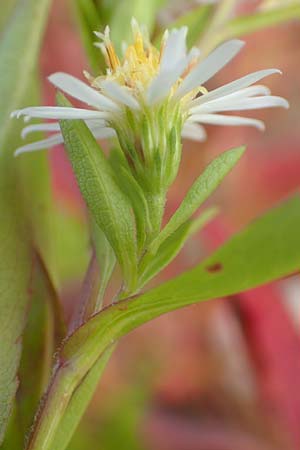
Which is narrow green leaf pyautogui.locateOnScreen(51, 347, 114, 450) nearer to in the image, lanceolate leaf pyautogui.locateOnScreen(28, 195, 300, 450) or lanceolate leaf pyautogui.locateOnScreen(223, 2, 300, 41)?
lanceolate leaf pyautogui.locateOnScreen(28, 195, 300, 450)

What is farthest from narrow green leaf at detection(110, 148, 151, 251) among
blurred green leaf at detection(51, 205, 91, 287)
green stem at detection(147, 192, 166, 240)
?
blurred green leaf at detection(51, 205, 91, 287)

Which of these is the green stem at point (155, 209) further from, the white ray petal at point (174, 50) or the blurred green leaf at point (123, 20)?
the blurred green leaf at point (123, 20)

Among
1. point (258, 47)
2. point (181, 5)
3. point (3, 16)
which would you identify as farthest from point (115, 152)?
point (258, 47)

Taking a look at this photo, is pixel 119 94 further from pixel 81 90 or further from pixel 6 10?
pixel 6 10

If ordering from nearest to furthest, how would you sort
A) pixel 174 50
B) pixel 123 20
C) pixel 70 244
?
1. pixel 174 50
2. pixel 123 20
3. pixel 70 244

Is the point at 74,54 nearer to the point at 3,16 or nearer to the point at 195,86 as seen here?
the point at 3,16

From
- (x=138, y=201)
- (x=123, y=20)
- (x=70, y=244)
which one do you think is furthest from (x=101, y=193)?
(x=70, y=244)

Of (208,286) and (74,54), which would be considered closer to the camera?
(208,286)
